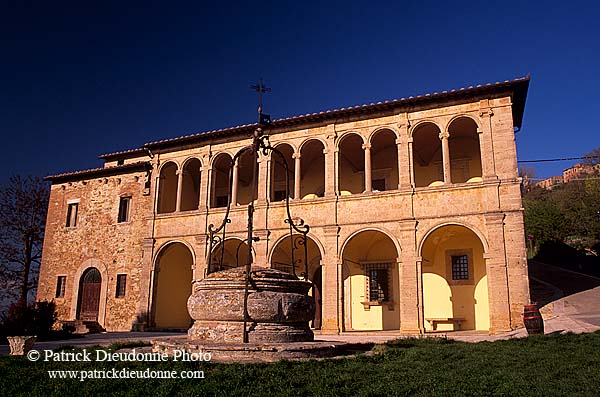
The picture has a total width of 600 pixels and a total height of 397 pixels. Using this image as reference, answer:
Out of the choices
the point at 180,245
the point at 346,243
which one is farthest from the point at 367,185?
the point at 180,245

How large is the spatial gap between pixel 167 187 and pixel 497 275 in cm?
1530

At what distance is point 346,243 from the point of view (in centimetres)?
1825

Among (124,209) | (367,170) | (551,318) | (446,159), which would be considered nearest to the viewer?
Answer: (551,318)

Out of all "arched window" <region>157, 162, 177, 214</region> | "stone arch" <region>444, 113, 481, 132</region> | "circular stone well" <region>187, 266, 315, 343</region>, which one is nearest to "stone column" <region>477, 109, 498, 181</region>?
"stone arch" <region>444, 113, 481, 132</region>

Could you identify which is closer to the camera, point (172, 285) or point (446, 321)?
point (446, 321)

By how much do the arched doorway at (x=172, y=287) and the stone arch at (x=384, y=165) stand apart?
30.7ft

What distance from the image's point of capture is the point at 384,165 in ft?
69.5

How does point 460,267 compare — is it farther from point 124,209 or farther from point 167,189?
point 124,209

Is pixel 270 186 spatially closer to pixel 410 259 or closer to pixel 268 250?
pixel 268 250

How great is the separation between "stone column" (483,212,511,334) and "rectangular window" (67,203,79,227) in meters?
19.6

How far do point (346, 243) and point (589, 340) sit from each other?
970cm

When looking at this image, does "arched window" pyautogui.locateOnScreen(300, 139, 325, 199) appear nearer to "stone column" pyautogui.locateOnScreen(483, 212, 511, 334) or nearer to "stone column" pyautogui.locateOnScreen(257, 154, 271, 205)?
"stone column" pyautogui.locateOnScreen(257, 154, 271, 205)

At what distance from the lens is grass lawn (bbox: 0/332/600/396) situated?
17.5ft

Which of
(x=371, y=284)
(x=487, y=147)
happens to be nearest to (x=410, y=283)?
(x=371, y=284)
